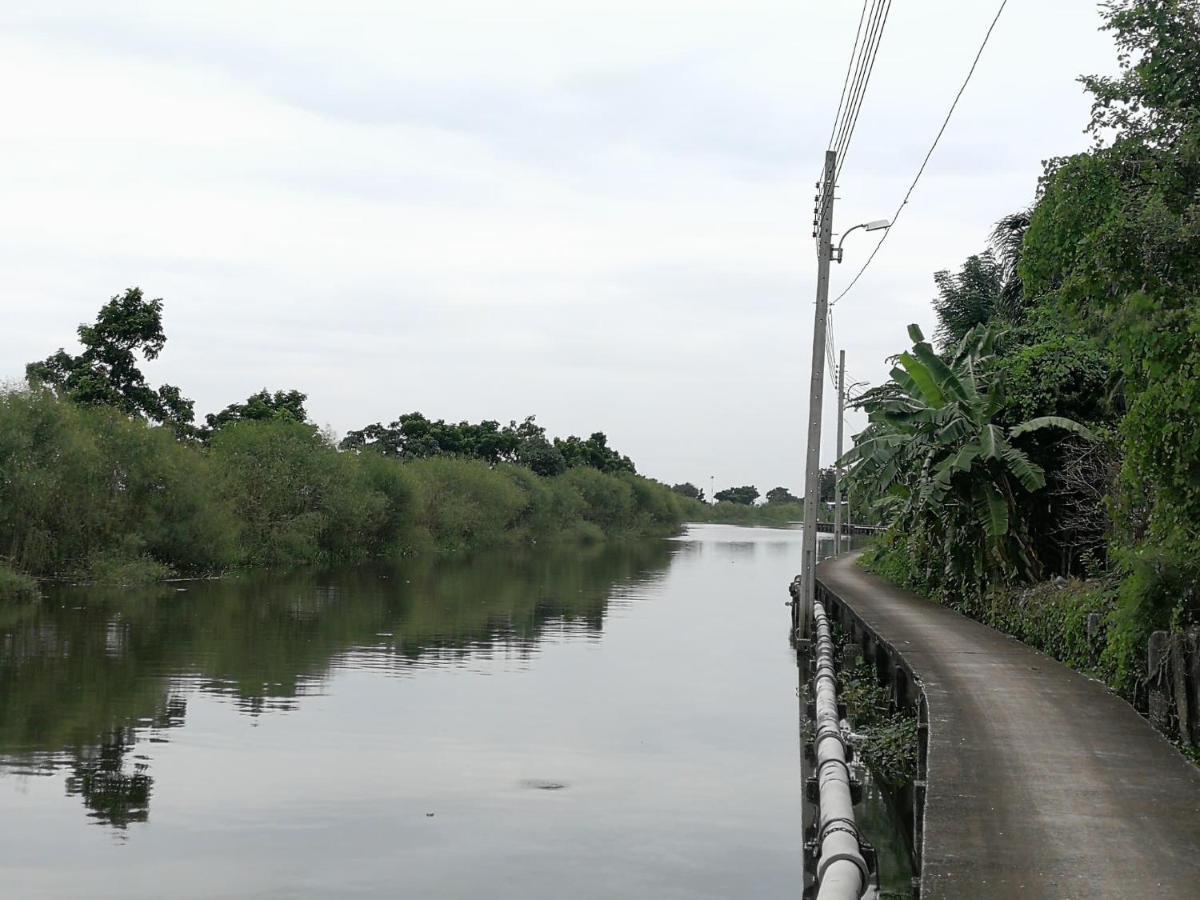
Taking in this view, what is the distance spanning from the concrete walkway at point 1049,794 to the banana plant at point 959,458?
7698 millimetres

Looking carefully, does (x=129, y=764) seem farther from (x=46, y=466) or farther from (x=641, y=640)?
(x=46, y=466)

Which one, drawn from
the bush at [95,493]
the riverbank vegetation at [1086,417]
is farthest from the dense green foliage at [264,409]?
the riverbank vegetation at [1086,417]

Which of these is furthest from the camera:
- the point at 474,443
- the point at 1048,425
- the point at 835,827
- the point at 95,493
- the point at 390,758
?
the point at 474,443

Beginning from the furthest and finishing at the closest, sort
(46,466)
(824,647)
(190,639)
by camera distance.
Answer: (46,466)
(190,639)
(824,647)

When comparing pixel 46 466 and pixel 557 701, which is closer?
pixel 557 701

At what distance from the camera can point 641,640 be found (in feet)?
92.5

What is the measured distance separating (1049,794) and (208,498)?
3804cm

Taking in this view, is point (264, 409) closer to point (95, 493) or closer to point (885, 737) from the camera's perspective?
point (95, 493)

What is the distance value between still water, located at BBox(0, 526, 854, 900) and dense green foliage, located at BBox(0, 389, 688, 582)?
6.57 m

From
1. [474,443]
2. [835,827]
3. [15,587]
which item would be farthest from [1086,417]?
[474,443]

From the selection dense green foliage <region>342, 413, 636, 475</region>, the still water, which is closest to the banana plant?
the still water

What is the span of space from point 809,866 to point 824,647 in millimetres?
7848

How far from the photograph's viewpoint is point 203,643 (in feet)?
82.4

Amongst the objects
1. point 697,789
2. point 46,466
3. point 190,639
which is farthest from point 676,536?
point 697,789
